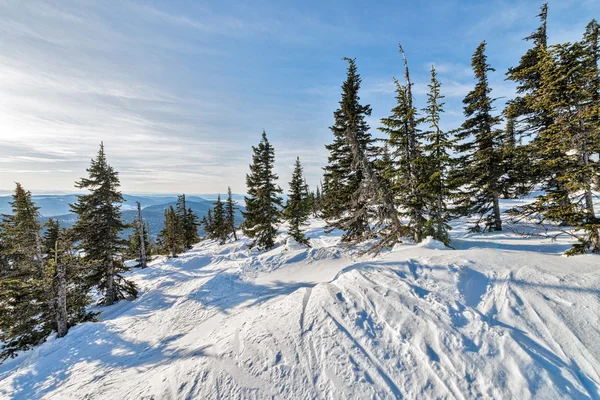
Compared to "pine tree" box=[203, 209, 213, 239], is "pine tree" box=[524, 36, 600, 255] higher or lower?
higher

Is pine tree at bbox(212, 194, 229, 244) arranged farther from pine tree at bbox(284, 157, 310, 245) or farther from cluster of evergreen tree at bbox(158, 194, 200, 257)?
pine tree at bbox(284, 157, 310, 245)

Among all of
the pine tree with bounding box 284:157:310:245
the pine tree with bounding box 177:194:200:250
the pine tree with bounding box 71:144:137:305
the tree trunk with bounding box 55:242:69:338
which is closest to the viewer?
the tree trunk with bounding box 55:242:69:338

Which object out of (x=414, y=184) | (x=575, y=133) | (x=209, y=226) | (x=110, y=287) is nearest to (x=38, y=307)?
(x=110, y=287)

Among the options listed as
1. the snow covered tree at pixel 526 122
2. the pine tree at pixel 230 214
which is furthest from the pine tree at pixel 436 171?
the pine tree at pixel 230 214

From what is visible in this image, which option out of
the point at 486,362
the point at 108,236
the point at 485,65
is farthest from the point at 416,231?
the point at 108,236

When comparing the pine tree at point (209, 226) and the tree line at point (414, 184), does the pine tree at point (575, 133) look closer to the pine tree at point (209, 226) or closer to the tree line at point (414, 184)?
the tree line at point (414, 184)

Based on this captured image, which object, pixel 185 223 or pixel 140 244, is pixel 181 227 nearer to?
pixel 185 223

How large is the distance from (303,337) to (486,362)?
440 cm

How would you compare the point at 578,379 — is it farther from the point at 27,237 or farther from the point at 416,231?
the point at 27,237

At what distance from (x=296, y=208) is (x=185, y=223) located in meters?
29.3

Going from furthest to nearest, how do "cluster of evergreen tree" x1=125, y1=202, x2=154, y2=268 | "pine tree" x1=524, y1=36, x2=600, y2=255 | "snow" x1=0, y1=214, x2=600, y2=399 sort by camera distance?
"cluster of evergreen tree" x1=125, y1=202, x2=154, y2=268 → "pine tree" x1=524, y1=36, x2=600, y2=255 → "snow" x1=0, y1=214, x2=600, y2=399

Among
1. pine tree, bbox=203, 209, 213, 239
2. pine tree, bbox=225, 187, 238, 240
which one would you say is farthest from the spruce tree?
pine tree, bbox=203, 209, 213, 239

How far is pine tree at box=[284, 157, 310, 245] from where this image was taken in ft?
73.5

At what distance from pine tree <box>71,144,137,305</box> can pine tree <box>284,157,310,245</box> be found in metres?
13.9
